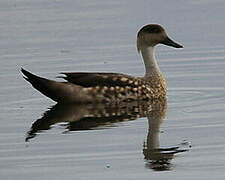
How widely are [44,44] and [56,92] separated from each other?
169 inches

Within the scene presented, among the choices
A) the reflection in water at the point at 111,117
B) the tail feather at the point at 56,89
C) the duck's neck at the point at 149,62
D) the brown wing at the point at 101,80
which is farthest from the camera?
the duck's neck at the point at 149,62

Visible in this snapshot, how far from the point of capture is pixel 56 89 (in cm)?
1622

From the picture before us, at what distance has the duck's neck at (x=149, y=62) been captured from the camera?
17.0 m

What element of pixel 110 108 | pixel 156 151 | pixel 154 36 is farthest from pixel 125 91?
pixel 156 151

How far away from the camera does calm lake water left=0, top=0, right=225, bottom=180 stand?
12188 mm

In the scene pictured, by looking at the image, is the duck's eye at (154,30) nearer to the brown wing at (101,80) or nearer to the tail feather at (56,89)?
the brown wing at (101,80)

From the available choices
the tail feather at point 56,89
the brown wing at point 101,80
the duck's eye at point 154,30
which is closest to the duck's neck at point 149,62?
the duck's eye at point 154,30

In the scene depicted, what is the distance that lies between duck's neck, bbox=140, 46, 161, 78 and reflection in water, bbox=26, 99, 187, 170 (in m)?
0.65

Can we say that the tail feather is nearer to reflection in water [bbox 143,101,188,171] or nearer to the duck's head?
the duck's head

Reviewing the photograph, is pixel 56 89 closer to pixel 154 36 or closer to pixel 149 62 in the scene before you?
pixel 149 62

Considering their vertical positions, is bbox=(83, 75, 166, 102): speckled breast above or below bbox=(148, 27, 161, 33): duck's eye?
below

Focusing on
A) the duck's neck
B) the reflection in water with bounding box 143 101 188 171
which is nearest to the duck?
the duck's neck

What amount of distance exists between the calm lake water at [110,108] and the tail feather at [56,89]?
Result: 0.58 feet

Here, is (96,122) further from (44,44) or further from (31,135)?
(44,44)
